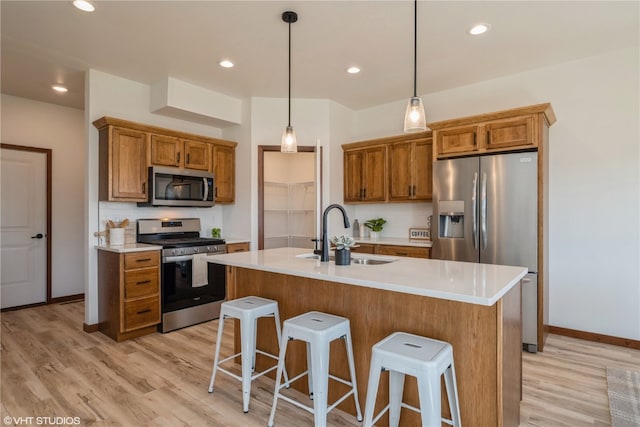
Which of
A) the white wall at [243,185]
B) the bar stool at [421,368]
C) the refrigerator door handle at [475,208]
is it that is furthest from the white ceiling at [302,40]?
the bar stool at [421,368]

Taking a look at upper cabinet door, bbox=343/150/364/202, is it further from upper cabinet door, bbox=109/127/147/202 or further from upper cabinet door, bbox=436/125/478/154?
upper cabinet door, bbox=109/127/147/202

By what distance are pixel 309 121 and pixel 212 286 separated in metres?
2.48

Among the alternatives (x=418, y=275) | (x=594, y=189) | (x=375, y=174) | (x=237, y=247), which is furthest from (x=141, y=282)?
(x=594, y=189)

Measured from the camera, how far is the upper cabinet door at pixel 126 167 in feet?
12.3

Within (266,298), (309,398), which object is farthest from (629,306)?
(266,298)

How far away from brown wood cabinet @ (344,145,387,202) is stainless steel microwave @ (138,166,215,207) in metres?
1.85

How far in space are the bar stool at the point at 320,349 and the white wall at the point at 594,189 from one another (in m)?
2.83

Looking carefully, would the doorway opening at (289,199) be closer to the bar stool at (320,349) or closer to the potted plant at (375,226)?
the potted plant at (375,226)

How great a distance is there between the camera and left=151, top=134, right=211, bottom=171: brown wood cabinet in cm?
409

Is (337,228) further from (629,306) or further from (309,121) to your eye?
(629,306)

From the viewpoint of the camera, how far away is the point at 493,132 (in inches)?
138

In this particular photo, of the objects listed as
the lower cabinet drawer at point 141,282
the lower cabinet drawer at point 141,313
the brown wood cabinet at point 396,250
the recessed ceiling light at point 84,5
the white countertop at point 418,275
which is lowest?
the lower cabinet drawer at point 141,313

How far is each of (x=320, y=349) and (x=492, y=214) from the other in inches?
94.1

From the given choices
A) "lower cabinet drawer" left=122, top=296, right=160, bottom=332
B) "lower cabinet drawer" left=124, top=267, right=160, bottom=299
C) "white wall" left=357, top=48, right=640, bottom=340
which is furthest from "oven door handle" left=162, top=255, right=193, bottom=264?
"white wall" left=357, top=48, right=640, bottom=340
